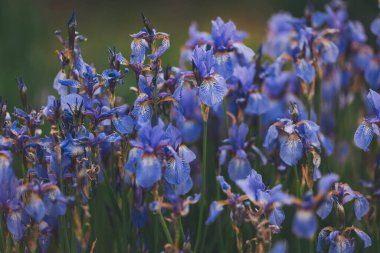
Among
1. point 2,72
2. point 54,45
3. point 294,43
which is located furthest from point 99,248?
point 54,45

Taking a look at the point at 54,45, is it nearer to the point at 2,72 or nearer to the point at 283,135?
the point at 2,72

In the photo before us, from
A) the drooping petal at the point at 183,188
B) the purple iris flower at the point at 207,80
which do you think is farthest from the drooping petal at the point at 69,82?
the drooping petal at the point at 183,188

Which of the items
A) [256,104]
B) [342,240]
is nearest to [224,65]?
[256,104]

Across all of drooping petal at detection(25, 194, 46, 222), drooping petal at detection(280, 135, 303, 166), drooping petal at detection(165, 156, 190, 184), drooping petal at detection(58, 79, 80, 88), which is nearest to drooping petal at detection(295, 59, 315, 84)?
drooping petal at detection(280, 135, 303, 166)

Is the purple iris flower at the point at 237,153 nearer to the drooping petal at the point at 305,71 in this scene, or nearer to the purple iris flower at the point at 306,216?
the drooping petal at the point at 305,71

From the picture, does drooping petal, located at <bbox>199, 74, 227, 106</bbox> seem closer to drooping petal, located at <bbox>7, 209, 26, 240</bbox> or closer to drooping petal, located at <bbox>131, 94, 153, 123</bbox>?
drooping petal, located at <bbox>131, 94, 153, 123</bbox>
